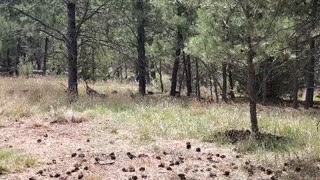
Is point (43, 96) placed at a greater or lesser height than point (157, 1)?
lesser

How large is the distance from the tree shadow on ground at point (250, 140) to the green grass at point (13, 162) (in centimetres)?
284

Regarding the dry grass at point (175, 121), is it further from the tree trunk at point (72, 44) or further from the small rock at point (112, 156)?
the tree trunk at point (72, 44)

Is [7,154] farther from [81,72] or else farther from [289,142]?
[81,72]

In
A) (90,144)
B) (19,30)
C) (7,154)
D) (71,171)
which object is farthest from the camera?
(19,30)

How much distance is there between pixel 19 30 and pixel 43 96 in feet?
10.5

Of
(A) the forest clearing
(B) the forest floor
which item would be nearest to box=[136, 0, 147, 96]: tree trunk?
(A) the forest clearing

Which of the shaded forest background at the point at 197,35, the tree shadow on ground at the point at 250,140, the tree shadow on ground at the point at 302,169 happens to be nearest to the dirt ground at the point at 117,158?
the tree shadow on ground at the point at 302,169

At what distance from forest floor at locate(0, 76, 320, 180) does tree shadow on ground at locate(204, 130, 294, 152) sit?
0.01m

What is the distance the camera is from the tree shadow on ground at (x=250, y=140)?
638 cm

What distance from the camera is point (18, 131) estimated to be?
24.9 feet

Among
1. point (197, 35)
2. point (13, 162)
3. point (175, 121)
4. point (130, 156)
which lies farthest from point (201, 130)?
point (13, 162)

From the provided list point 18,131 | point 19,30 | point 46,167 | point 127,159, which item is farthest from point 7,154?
point 19,30

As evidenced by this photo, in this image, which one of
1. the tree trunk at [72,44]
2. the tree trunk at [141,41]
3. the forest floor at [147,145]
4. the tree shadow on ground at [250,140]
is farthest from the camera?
the tree trunk at [141,41]

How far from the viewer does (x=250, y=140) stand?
6.54 m
